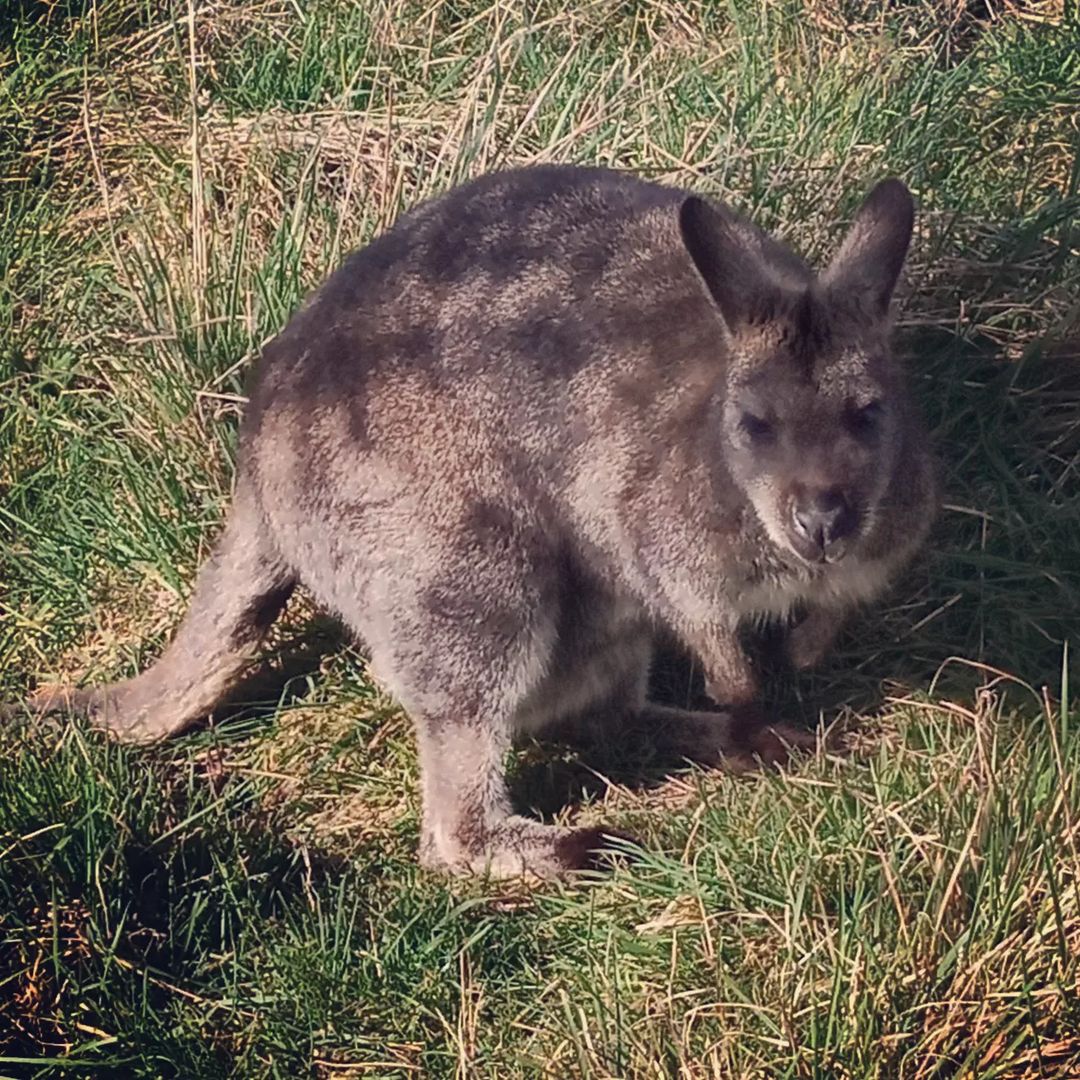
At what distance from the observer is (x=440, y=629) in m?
4.02

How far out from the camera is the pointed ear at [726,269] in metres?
3.72

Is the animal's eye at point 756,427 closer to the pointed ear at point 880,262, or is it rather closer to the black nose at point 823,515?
the black nose at point 823,515

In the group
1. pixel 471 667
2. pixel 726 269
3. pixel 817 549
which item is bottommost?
pixel 471 667

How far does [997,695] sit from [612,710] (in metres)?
0.91

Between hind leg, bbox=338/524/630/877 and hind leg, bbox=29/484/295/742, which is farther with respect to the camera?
hind leg, bbox=29/484/295/742

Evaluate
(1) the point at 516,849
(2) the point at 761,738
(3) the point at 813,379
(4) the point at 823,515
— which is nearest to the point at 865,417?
(3) the point at 813,379

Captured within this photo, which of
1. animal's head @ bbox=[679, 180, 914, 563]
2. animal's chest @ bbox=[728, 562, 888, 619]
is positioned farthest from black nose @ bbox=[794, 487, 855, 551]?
animal's chest @ bbox=[728, 562, 888, 619]

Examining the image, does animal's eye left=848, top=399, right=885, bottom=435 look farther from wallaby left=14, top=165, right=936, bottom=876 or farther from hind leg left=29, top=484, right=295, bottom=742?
hind leg left=29, top=484, right=295, bottom=742

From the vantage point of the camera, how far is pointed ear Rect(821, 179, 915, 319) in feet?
12.5

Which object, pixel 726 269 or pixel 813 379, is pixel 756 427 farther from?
pixel 726 269

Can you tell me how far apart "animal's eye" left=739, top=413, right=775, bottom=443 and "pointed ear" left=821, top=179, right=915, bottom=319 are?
291 mm

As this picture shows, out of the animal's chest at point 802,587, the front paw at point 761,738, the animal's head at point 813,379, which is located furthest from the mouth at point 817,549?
the front paw at point 761,738

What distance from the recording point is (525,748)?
4.55 meters

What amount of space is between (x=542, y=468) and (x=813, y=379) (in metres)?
0.64
